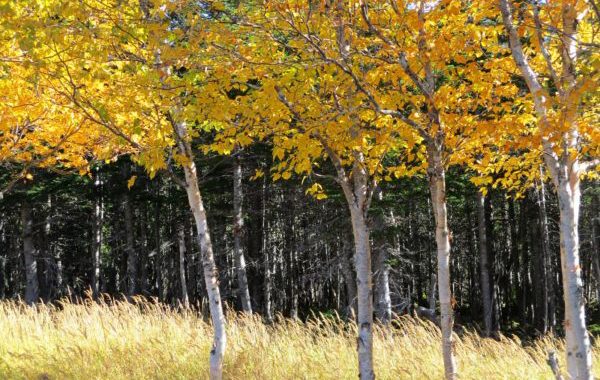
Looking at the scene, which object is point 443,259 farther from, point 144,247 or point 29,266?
point 144,247

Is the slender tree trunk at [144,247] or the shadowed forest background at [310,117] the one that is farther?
the slender tree trunk at [144,247]

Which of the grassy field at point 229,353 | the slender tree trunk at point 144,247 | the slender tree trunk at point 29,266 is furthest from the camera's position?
the slender tree trunk at point 144,247

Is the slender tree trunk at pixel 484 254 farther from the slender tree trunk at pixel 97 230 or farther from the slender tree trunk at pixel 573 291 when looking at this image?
the slender tree trunk at pixel 573 291

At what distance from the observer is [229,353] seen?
7.41m

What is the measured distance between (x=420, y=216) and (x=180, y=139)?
2126 centimetres

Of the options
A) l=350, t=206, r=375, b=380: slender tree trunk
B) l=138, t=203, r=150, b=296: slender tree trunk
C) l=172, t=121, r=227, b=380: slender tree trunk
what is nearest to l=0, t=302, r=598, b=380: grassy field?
l=172, t=121, r=227, b=380: slender tree trunk

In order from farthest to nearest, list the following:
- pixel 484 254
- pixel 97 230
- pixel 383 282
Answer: pixel 97 230 → pixel 484 254 → pixel 383 282

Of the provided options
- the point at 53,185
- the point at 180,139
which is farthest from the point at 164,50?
the point at 53,185

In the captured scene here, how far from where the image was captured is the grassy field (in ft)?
22.2

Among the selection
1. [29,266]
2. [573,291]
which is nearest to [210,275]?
[573,291]

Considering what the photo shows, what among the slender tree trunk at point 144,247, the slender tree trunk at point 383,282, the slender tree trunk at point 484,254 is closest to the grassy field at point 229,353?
the slender tree trunk at point 383,282

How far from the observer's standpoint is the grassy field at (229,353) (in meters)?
6.77

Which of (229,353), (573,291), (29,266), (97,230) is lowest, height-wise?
(229,353)

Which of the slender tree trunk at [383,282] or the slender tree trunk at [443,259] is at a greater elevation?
the slender tree trunk at [443,259]
